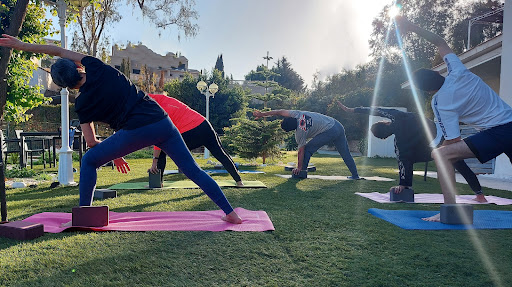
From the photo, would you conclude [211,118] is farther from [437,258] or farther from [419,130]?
[437,258]

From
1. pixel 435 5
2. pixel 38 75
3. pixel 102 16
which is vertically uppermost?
pixel 435 5

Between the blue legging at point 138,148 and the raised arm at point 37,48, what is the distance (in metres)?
0.68

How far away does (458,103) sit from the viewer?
128 inches

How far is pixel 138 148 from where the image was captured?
115 inches

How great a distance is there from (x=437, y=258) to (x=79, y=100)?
2.86m

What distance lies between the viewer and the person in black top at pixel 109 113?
2.72 m

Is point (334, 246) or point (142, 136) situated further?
point (142, 136)

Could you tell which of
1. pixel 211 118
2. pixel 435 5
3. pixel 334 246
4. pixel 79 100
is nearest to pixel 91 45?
pixel 211 118

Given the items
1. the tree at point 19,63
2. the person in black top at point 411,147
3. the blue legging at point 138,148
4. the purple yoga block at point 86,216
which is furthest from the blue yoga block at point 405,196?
the tree at point 19,63

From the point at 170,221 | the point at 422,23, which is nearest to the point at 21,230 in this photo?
the point at 170,221

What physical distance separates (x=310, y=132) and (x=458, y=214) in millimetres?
3974

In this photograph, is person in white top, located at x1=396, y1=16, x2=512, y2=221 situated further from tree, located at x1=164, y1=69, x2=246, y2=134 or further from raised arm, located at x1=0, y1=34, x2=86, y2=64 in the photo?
tree, located at x1=164, y1=69, x2=246, y2=134

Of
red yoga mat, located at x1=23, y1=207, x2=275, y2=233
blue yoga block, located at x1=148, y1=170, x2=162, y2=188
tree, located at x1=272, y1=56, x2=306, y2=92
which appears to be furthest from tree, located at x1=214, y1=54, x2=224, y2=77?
red yoga mat, located at x1=23, y1=207, x2=275, y2=233

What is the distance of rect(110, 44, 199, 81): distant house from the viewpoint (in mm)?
42025
